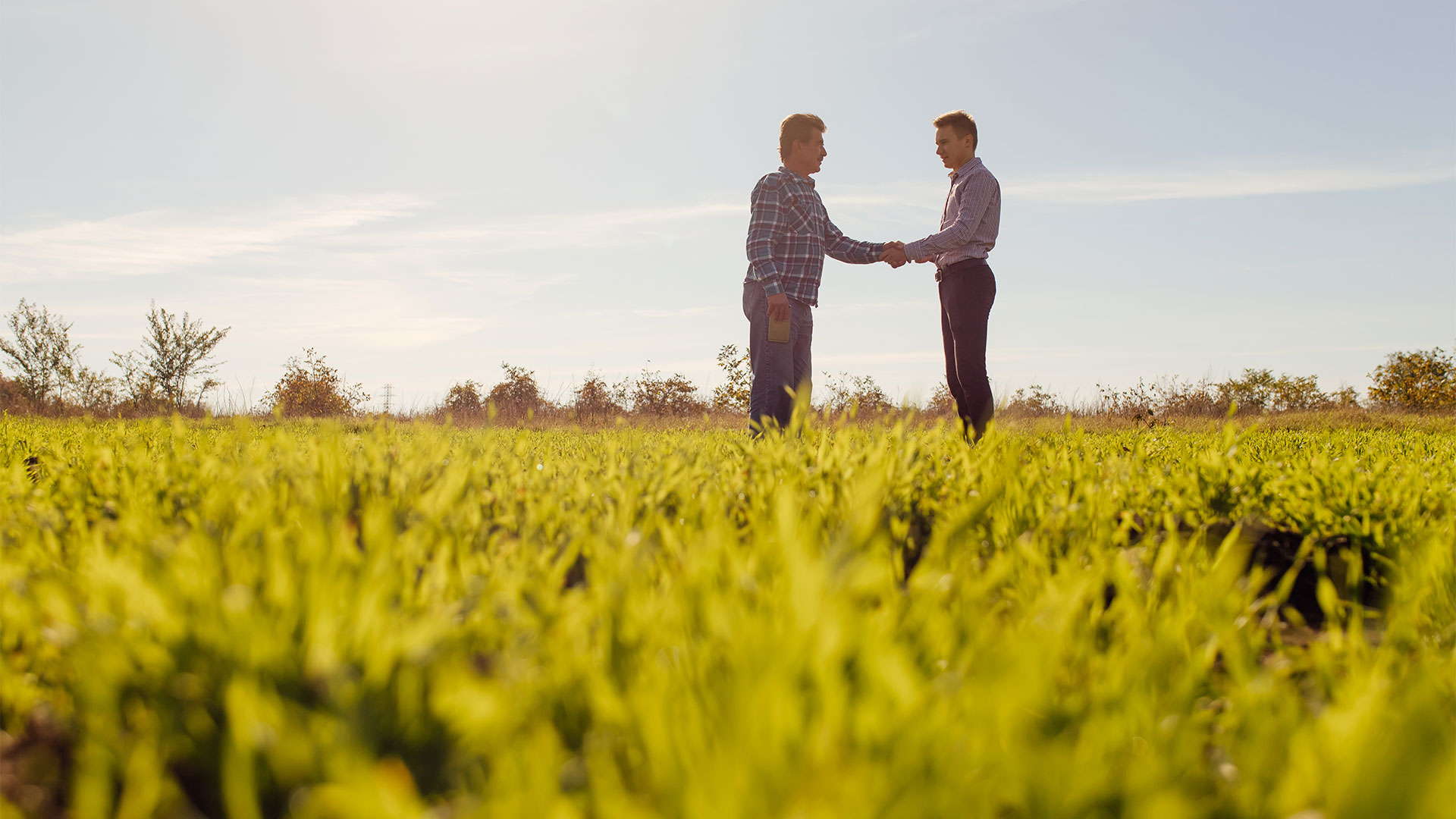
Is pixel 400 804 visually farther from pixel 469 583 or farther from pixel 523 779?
pixel 469 583

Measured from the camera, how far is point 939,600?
1405 millimetres

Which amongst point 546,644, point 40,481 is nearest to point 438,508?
point 546,644

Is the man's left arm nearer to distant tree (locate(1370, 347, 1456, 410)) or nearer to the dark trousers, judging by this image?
the dark trousers

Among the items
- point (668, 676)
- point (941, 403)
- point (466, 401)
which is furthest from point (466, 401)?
point (668, 676)

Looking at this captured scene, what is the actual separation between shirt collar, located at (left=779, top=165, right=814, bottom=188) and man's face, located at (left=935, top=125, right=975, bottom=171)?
1.01 meters

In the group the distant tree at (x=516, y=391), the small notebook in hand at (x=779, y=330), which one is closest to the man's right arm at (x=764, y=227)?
the small notebook in hand at (x=779, y=330)

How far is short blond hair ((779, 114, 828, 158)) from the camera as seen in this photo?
6.02 metres

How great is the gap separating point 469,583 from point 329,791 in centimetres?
67

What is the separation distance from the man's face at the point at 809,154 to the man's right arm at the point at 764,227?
1.18 ft

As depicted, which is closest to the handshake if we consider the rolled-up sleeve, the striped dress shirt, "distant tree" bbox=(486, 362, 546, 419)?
the striped dress shirt

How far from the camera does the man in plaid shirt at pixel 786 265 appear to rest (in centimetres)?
558

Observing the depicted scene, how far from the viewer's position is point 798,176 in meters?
6.01

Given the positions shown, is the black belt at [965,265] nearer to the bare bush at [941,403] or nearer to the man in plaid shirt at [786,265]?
the man in plaid shirt at [786,265]

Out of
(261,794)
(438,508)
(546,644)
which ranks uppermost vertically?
(438,508)
